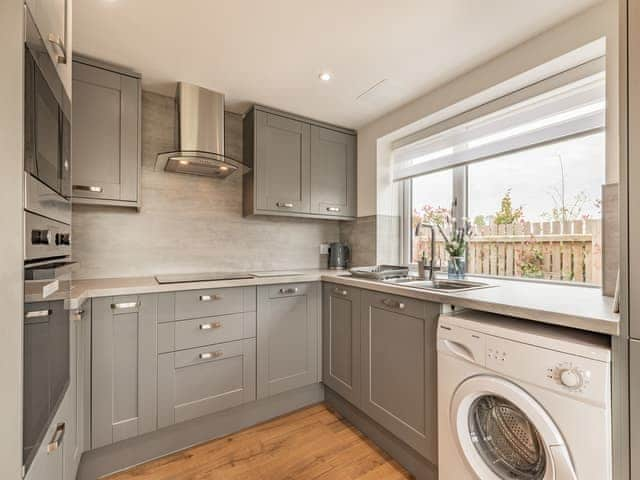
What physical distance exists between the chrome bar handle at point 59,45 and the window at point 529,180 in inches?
85.8

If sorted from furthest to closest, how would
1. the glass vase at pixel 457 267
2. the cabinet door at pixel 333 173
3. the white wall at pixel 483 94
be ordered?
the cabinet door at pixel 333 173 < the glass vase at pixel 457 267 < the white wall at pixel 483 94

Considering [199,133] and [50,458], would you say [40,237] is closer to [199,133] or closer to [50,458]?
[50,458]

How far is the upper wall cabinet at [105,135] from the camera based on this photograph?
5.79 ft

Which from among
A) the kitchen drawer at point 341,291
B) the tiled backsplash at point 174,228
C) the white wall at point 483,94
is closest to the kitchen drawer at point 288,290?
the kitchen drawer at point 341,291

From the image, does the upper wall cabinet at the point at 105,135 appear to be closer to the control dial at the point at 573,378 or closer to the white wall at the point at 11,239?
the white wall at the point at 11,239

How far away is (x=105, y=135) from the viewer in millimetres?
1836

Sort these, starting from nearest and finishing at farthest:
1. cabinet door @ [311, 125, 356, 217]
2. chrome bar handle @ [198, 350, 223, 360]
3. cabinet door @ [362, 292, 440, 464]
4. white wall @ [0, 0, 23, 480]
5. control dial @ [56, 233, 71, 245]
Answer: white wall @ [0, 0, 23, 480]
control dial @ [56, 233, 71, 245]
cabinet door @ [362, 292, 440, 464]
chrome bar handle @ [198, 350, 223, 360]
cabinet door @ [311, 125, 356, 217]

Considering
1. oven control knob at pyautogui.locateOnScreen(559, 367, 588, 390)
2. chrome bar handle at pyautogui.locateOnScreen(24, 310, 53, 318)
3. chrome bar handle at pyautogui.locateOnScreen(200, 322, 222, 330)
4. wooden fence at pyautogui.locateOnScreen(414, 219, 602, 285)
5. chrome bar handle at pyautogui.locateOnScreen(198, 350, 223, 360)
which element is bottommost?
chrome bar handle at pyautogui.locateOnScreen(198, 350, 223, 360)

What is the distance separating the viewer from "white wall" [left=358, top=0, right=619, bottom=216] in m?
1.38

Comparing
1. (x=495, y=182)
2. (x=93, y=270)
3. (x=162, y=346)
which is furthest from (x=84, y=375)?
(x=495, y=182)

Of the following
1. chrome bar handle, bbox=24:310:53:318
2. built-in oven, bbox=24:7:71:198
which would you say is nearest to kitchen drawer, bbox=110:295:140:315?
built-in oven, bbox=24:7:71:198

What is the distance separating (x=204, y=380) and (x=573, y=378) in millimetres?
1785

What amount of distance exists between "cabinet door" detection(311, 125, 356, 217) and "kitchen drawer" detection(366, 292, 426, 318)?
3.58 ft

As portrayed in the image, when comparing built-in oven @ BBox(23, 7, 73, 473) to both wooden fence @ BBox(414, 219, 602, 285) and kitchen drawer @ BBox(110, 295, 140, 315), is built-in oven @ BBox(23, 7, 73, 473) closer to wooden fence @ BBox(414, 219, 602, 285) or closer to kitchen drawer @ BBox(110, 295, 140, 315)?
kitchen drawer @ BBox(110, 295, 140, 315)
